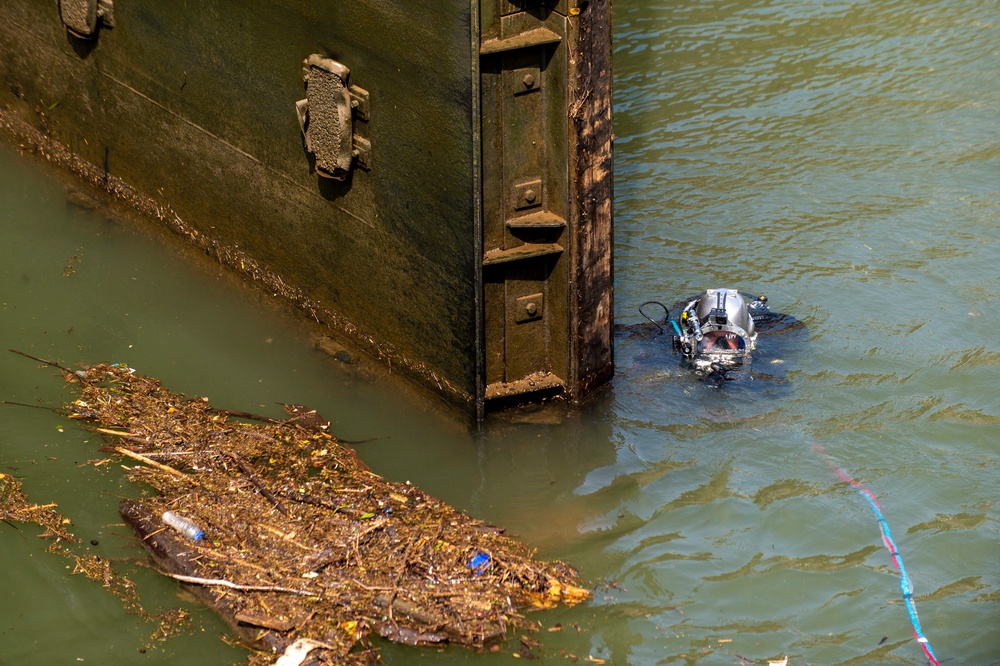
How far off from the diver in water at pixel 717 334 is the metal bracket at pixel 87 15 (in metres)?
5.81

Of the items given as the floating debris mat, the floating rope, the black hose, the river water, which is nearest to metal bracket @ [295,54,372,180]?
the river water

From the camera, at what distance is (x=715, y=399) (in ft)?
27.3

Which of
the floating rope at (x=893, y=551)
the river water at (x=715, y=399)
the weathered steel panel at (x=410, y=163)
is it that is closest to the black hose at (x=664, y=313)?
the river water at (x=715, y=399)

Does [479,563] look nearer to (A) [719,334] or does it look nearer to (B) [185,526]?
(B) [185,526]

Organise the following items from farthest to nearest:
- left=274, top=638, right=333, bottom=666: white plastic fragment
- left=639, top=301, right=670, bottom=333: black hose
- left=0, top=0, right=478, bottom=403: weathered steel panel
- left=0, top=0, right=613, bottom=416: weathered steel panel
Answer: left=639, top=301, right=670, bottom=333: black hose → left=0, top=0, right=478, bottom=403: weathered steel panel → left=0, top=0, right=613, bottom=416: weathered steel panel → left=274, top=638, right=333, bottom=666: white plastic fragment

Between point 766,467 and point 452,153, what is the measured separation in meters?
3.04

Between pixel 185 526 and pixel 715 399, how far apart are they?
12.9ft

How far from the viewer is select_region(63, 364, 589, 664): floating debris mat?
20.5 ft

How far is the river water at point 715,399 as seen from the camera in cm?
648

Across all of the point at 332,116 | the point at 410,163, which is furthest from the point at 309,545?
the point at 332,116

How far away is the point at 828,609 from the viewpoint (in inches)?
256

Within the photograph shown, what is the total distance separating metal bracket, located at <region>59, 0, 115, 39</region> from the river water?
1.75 meters

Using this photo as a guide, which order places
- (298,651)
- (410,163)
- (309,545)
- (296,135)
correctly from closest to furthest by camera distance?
(298,651)
(309,545)
(410,163)
(296,135)

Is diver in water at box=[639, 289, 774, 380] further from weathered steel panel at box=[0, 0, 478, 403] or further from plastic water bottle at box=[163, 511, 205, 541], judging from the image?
plastic water bottle at box=[163, 511, 205, 541]
